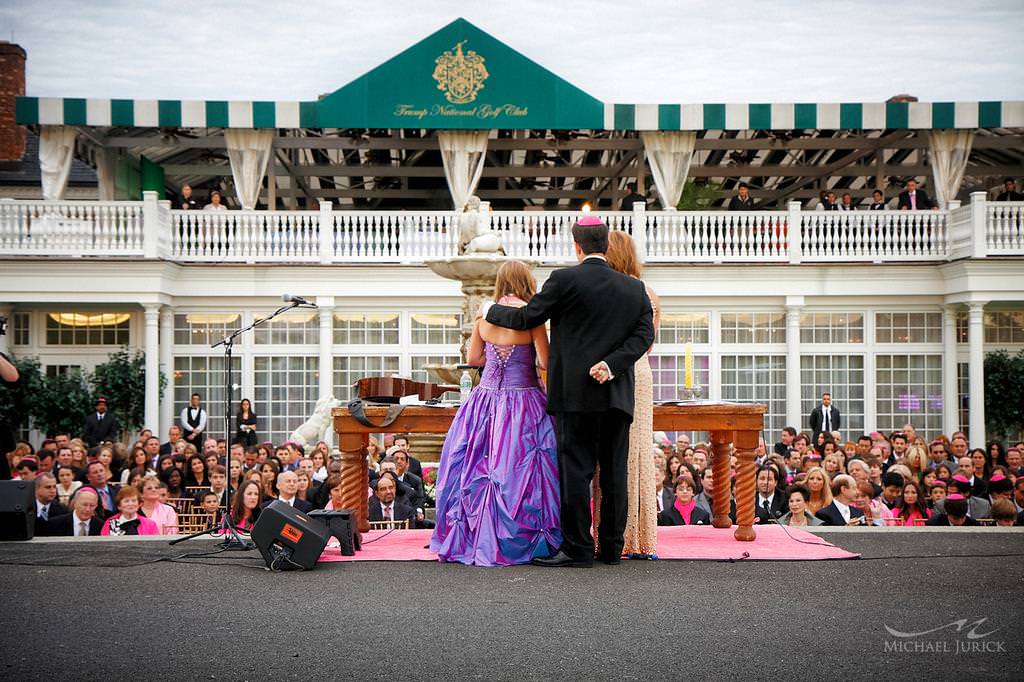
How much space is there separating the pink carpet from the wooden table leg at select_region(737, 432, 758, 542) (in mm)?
92

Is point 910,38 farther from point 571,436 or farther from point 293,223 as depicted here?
point 571,436

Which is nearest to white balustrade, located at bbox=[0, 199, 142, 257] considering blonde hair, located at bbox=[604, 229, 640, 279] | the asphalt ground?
the asphalt ground

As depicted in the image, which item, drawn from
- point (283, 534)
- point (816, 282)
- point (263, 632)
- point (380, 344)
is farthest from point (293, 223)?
point (263, 632)

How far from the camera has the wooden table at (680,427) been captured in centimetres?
686

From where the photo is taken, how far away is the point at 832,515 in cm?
917

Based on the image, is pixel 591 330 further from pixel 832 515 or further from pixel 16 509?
pixel 832 515

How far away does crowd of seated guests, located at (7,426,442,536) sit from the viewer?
9.01m

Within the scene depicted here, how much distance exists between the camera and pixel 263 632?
4.54m

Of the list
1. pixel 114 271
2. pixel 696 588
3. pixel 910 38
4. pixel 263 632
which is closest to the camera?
pixel 263 632

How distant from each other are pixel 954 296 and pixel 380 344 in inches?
429

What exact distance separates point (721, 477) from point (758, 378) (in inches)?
510

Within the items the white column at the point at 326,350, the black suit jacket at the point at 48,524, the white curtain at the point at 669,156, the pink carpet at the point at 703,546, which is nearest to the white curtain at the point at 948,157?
the white curtain at the point at 669,156

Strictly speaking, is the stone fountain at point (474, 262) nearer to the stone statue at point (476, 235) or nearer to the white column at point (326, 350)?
the stone statue at point (476, 235)

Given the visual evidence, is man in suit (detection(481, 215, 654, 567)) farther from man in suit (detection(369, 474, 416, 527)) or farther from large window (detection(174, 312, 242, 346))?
large window (detection(174, 312, 242, 346))
